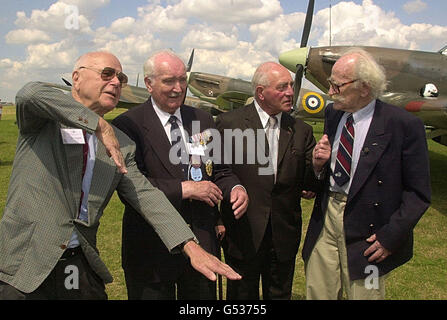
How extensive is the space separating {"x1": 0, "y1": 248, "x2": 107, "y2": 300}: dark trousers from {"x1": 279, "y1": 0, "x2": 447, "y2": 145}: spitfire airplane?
789cm

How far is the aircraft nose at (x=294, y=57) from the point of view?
1137 centimetres

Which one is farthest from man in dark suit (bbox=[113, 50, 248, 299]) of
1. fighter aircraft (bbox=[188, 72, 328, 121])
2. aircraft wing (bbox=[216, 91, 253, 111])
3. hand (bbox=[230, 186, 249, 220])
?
fighter aircraft (bbox=[188, 72, 328, 121])

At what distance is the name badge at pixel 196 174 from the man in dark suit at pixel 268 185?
431 mm

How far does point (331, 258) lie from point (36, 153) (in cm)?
200

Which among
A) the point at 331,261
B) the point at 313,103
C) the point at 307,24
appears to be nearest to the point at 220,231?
the point at 331,261

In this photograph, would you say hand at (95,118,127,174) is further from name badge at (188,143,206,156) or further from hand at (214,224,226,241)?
hand at (214,224,226,241)

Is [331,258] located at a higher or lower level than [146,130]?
lower

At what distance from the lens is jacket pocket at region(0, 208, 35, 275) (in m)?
1.72

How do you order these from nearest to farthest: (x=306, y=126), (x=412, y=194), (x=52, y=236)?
(x=52, y=236) → (x=412, y=194) → (x=306, y=126)

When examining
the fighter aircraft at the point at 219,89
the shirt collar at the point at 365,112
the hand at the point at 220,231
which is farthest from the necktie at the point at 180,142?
the fighter aircraft at the point at 219,89

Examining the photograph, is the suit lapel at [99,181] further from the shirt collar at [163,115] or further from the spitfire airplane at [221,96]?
the spitfire airplane at [221,96]

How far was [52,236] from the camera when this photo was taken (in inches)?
69.5
